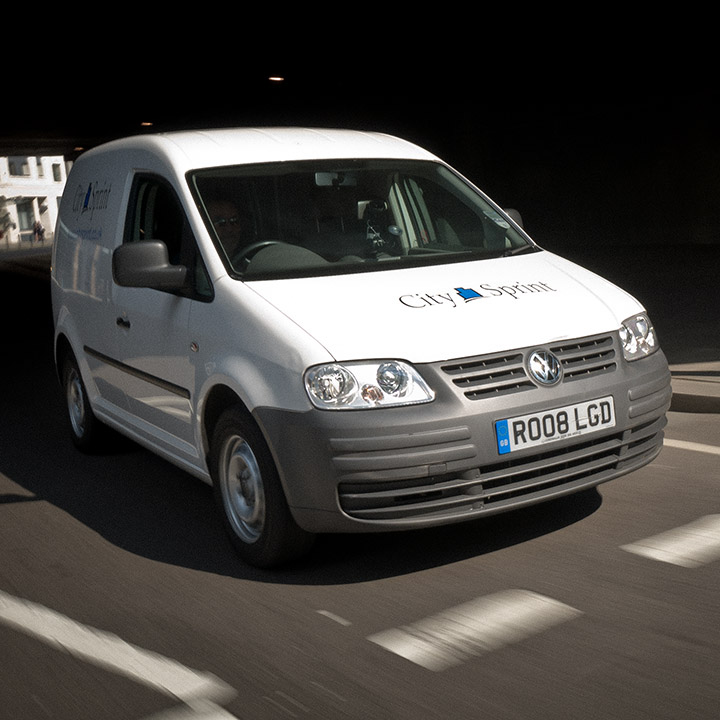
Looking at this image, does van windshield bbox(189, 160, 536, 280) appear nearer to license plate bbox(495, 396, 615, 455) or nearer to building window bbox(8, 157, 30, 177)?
license plate bbox(495, 396, 615, 455)

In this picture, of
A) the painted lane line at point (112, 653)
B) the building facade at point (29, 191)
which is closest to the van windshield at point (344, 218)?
the painted lane line at point (112, 653)

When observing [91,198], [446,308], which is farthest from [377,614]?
[91,198]

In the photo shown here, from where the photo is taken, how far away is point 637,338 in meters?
4.95

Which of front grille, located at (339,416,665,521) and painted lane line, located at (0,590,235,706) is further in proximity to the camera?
front grille, located at (339,416,665,521)

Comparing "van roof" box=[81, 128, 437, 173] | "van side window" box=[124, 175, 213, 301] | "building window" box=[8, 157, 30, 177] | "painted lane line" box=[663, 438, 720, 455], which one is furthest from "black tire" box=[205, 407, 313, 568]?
"building window" box=[8, 157, 30, 177]

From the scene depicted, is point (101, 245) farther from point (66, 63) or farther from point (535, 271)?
point (66, 63)

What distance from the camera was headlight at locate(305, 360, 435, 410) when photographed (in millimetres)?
4312

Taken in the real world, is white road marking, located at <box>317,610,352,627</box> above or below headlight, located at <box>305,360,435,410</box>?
below

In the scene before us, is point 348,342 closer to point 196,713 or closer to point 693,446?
point 196,713

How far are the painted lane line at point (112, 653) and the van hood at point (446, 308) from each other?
128 centimetres

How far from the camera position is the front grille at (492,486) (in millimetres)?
4355

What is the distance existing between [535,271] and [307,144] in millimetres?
1481

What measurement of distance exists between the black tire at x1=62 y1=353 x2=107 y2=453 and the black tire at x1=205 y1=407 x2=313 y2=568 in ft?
7.17

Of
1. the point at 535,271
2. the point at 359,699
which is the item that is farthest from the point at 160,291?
the point at 359,699
